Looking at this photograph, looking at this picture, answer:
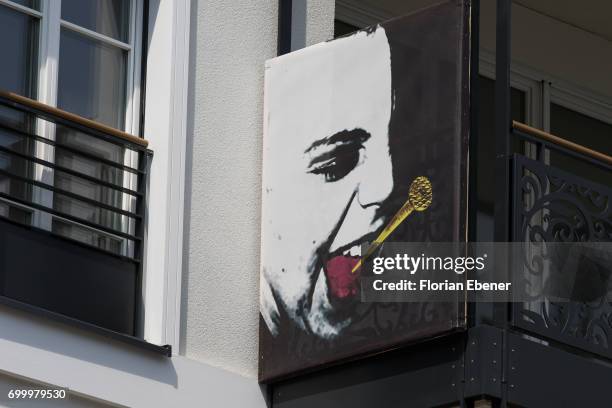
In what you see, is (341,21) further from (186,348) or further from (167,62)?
(186,348)

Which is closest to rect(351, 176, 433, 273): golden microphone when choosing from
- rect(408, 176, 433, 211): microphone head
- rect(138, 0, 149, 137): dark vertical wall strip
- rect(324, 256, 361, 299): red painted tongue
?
rect(408, 176, 433, 211): microphone head

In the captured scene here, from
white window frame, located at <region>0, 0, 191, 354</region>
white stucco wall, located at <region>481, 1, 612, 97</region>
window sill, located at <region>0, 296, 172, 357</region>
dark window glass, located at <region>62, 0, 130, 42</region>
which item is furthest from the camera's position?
white stucco wall, located at <region>481, 1, 612, 97</region>

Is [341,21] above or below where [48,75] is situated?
above

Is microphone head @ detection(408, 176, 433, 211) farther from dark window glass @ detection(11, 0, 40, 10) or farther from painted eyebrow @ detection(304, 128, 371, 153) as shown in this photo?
dark window glass @ detection(11, 0, 40, 10)

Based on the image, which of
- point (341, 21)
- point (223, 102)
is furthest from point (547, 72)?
point (223, 102)

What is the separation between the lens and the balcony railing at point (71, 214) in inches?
329

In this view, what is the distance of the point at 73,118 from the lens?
8.81 m

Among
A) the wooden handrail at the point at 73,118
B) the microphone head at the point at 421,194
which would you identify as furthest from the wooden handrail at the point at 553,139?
the wooden handrail at the point at 73,118

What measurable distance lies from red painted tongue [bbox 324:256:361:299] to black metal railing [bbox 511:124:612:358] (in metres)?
0.90

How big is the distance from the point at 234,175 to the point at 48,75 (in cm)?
121

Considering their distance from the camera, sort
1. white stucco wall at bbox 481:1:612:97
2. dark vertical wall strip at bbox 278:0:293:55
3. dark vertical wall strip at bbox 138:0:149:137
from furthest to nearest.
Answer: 1. white stucco wall at bbox 481:1:612:97
2. dark vertical wall strip at bbox 278:0:293:55
3. dark vertical wall strip at bbox 138:0:149:137

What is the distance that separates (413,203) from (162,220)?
55.4 inches

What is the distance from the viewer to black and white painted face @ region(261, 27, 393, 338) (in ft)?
29.0

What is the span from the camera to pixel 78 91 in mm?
9164
